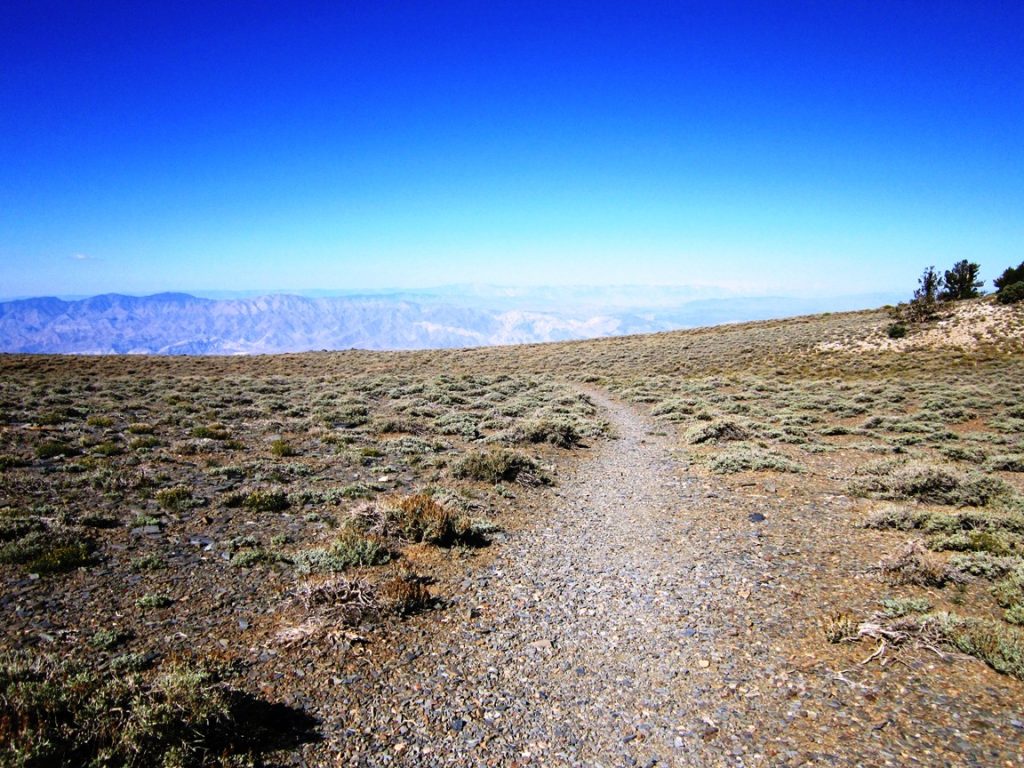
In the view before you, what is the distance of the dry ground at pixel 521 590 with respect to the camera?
5.08 m

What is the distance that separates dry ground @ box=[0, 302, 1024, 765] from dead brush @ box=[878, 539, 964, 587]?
49 mm

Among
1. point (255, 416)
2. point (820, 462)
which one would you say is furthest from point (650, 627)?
point (255, 416)

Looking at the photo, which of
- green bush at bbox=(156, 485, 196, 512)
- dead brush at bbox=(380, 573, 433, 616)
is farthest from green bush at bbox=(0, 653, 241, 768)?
green bush at bbox=(156, 485, 196, 512)

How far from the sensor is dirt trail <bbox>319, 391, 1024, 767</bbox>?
16.1ft

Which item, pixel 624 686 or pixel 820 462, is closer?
pixel 624 686

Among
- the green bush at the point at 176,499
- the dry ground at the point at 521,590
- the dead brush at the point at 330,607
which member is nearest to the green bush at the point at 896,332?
the dry ground at the point at 521,590

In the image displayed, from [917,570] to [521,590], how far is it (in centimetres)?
640

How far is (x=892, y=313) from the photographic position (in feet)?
183

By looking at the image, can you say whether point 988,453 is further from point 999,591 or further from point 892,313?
point 892,313

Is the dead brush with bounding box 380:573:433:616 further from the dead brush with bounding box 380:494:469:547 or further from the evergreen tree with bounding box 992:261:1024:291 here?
the evergreen tree with bounding box 992:261:1024:291

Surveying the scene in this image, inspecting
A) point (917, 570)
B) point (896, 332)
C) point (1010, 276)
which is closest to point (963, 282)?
point (1010, 276)

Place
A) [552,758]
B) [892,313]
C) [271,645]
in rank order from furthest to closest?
[892,313] < [271,645] < [552,758]

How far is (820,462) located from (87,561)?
61.3ft

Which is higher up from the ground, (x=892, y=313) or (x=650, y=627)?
(x=892, y=313)
